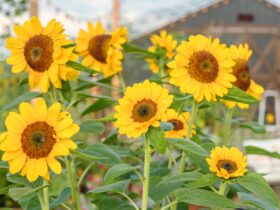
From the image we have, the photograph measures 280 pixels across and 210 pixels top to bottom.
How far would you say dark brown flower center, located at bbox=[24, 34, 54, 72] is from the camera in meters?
1.34

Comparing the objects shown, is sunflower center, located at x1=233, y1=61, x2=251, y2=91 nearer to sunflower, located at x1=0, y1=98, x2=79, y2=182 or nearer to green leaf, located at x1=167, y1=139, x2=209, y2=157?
green leaf, located at x1=167, y1=139, x2=209, y2=157

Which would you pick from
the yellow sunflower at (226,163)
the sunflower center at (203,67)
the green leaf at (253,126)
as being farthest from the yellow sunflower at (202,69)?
the green leaf at (253,126)

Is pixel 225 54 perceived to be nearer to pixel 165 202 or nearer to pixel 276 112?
pixel 165 202

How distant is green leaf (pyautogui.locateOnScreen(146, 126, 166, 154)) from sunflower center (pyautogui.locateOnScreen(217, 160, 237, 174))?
124mm

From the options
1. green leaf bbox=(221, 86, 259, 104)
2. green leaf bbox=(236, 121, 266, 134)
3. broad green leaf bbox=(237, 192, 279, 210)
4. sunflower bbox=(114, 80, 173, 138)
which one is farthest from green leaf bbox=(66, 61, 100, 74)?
green leaf bbox=(236, 121, 266, 134)

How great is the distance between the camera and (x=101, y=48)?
172cm

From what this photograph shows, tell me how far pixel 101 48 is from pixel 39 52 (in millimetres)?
390

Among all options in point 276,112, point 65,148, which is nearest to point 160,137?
point 65,148

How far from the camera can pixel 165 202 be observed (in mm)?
1562

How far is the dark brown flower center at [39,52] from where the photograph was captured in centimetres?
134

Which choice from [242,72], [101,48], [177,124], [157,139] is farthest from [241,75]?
[157,139]

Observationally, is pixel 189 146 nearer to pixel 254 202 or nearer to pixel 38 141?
pixel 254 202

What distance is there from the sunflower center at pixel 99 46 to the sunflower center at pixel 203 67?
1.39ft

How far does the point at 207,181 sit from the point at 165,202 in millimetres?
400
